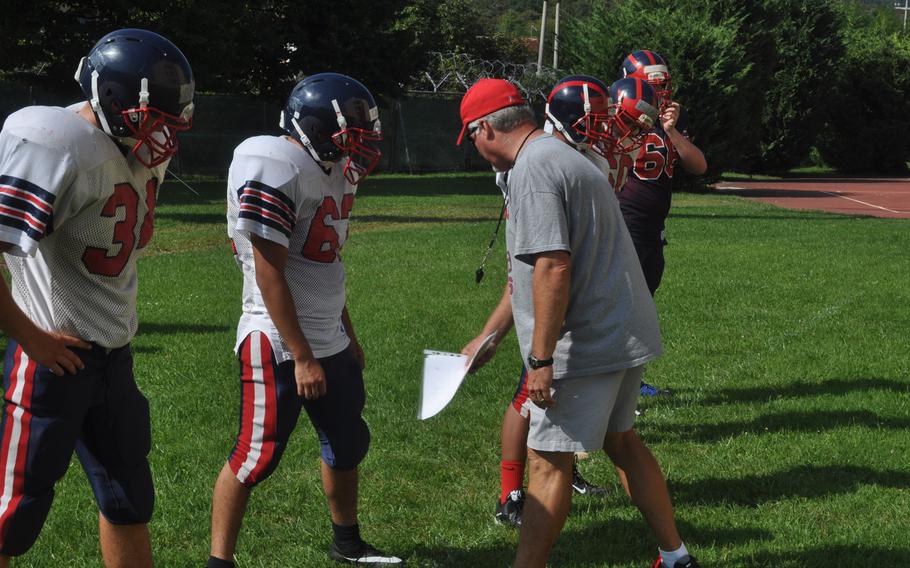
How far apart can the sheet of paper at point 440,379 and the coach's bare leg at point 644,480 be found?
63 centimetres

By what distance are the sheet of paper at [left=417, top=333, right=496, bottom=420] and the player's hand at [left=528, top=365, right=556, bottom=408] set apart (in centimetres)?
33

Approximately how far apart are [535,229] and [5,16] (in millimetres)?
21849

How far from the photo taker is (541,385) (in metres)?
3.62

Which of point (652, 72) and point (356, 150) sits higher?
point (652, 72)

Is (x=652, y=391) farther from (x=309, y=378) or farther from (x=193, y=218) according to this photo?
(x=193, y=218)

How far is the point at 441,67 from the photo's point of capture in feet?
163

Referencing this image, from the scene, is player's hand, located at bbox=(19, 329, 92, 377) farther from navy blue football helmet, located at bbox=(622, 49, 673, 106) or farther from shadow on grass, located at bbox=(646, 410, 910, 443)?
shadow on grass, located at bbox=(646, 410, 910, 443)

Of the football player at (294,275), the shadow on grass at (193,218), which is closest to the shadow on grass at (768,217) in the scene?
the shadow on grass at (193,218)

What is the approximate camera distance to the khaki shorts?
369cm

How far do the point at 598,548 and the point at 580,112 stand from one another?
6.30 feet

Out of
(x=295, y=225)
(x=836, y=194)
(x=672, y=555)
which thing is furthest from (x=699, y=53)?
(x=295, y=225)

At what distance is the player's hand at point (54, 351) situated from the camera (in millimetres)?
3072

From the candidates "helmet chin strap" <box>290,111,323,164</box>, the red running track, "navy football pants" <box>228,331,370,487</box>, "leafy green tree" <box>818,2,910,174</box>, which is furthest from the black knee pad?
"leafy green tree" <box>818,2,910,174</box>

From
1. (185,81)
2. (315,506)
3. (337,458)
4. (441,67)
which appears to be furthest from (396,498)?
(441,67)
